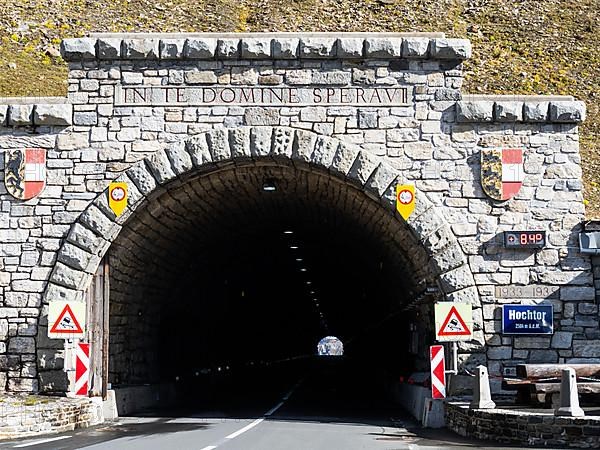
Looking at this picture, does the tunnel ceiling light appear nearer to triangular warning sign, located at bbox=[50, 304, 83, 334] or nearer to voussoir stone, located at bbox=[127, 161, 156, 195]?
voussoir stone, located at bbox=[127, 161, 156, 195]

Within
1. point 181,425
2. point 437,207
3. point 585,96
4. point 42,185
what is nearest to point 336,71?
point 437,207

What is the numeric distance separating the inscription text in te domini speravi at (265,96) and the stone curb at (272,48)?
2.07 ft

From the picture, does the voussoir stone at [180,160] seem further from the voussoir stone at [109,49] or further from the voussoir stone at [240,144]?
the voussoir stone at [109,49]

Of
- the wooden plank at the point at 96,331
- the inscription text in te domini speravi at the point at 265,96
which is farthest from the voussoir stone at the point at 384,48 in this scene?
the wooden plank at the point at 96,331

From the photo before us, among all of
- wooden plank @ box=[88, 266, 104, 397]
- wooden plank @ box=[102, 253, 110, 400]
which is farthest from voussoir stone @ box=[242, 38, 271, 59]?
wooden plank @ box=[88, 266, 104, 397]

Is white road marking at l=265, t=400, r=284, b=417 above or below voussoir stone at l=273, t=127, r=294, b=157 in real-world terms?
below

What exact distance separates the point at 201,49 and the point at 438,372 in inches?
308

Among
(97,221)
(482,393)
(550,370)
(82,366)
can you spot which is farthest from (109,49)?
(550,370)

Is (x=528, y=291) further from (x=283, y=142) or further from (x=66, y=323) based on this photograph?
(x=66, y=323)

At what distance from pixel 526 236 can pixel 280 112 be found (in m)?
5.42

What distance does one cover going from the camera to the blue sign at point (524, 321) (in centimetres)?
1861

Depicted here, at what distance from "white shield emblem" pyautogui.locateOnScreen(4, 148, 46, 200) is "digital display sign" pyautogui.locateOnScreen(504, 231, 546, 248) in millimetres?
9266

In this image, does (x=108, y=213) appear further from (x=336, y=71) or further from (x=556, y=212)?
(x=556, y=212)

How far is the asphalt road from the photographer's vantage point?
45.7 feet
